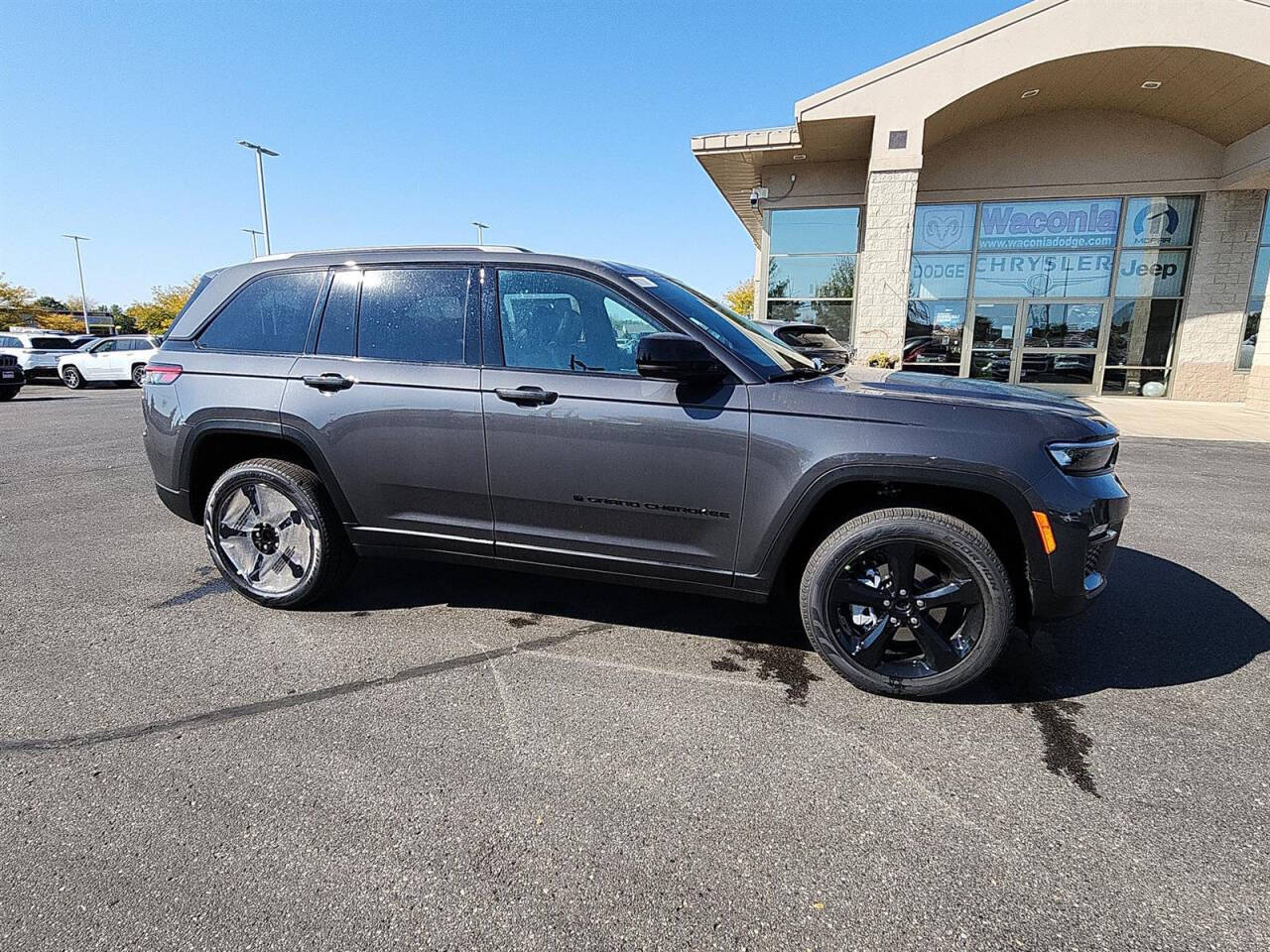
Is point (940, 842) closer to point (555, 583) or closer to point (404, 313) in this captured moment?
point (555, 583)

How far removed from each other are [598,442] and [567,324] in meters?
0.64

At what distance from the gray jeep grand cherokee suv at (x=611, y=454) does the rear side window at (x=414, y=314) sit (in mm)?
12

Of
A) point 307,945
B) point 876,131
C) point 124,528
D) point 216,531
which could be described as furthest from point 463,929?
point 876,131

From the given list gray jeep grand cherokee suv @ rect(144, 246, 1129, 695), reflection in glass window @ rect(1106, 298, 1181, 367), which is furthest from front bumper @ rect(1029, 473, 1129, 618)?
reflection in glass window @ rect(1106, 298, 1181, 367)

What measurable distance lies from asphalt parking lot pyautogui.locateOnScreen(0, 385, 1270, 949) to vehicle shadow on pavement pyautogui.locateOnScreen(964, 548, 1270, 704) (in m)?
0.02

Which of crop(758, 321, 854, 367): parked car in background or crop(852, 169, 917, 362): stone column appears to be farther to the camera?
crop(852, 169, 917, 362): stone column

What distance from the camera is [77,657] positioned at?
124 inches

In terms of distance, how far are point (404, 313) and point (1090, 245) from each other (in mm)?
17888

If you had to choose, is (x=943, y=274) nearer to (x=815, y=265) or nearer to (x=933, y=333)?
(x=933, y=333)

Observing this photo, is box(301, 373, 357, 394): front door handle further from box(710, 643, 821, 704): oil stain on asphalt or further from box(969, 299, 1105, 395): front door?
box(969, 299, 1105, 395): front door

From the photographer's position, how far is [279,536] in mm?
3666

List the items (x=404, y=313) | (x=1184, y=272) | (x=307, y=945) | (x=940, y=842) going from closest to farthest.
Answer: (x=307, y=945), (x=940, y=842), (x=404, y=313), (x=1184, y=272)

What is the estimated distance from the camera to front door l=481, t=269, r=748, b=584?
2.88m

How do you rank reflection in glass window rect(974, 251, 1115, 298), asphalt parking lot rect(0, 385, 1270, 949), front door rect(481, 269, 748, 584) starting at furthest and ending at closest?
1. reflection in glass window rect(974, 251, 1115, 298)
2. front door rect(481, 269, 748, 584)
3. asphalt parking lot rect(0, 385, 1270, 949)
